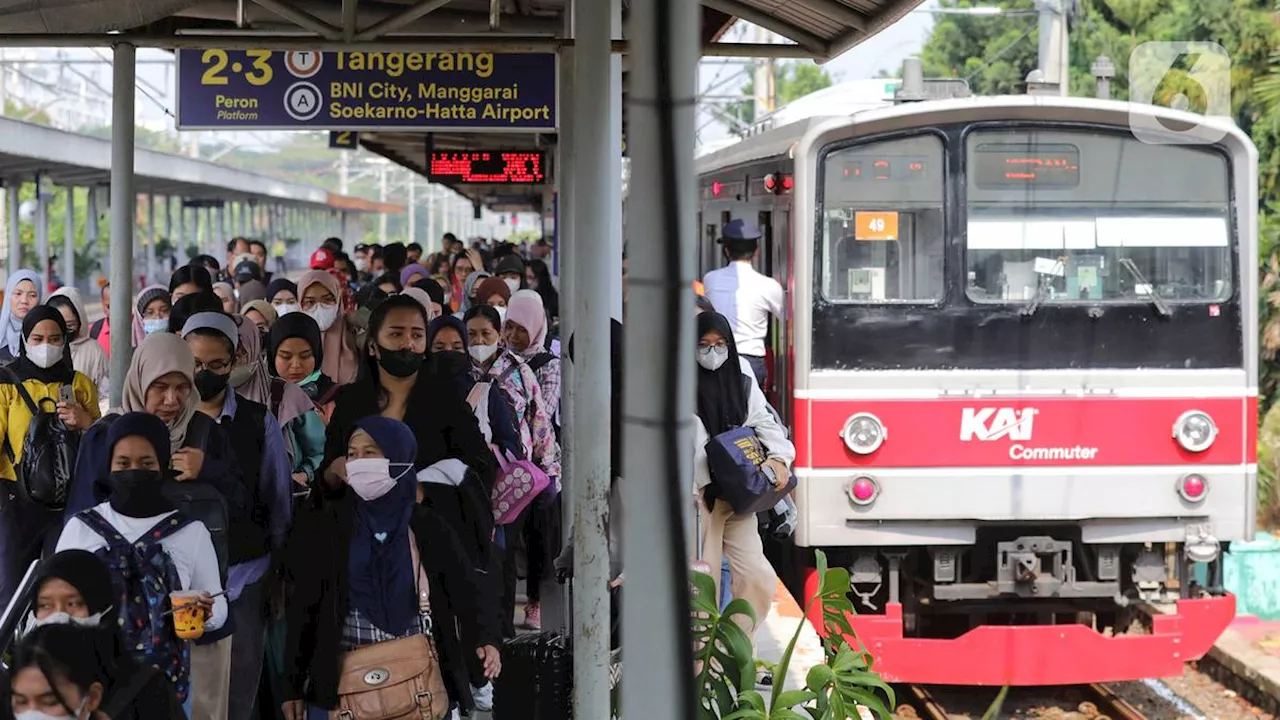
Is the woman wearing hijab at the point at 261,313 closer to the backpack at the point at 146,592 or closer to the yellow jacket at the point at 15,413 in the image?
the yellow jacket at the point at 15,413

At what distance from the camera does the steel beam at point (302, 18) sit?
24.4 feet

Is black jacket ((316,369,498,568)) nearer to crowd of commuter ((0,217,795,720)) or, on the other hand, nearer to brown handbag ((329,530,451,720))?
crowd of commuter ((0,217,795,720))

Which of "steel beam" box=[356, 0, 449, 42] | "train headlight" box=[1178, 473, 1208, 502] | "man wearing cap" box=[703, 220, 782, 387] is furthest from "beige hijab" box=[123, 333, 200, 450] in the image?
"train headlight" box=[1178, 473, 1208, 502]

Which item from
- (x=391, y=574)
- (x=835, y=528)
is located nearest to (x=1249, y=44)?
(x=835, y=528)

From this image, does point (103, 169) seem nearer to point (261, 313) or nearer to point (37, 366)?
point (261, 313)

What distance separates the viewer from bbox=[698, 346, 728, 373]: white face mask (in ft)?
22.7

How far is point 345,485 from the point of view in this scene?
5.02 m

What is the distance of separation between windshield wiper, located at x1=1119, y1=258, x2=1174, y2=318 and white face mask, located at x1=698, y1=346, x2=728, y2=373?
9.41 ft

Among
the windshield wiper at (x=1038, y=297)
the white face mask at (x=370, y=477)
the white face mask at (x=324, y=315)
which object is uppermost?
the windshield wiper at (x=1038, y=297)

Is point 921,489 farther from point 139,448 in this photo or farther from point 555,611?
point 139,448

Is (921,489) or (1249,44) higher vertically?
(1249,44)

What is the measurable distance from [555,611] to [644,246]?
5690 mm

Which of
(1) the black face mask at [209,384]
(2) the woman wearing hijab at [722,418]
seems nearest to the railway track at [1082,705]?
(2) the woman wearing hijab at [722,418]

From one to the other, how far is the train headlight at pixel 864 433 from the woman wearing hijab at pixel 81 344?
364 centimetres
